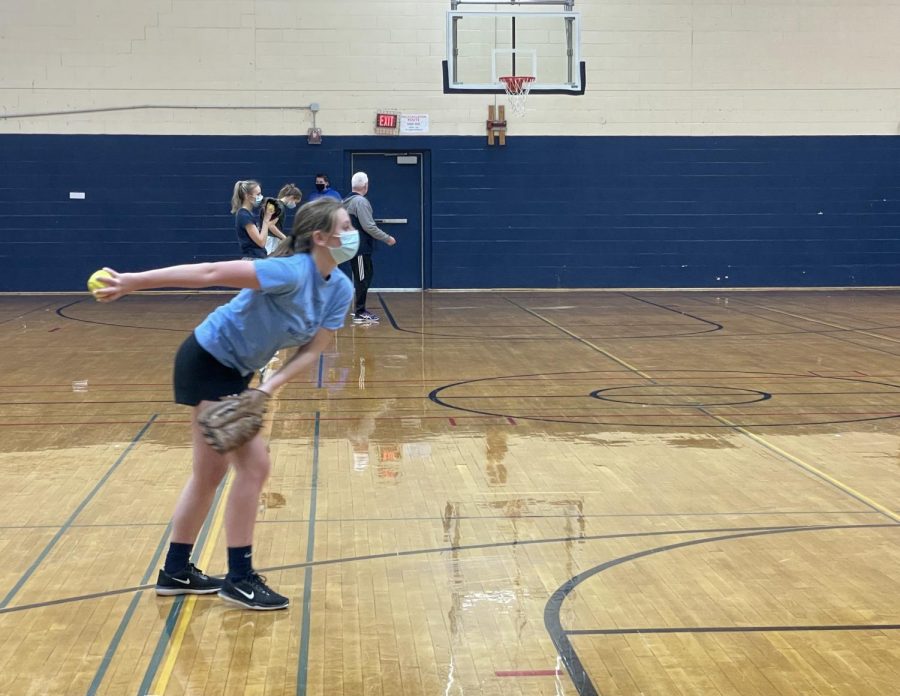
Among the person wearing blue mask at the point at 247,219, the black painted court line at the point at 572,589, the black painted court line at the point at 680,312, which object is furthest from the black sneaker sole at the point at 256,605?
the black painted court line at the point at 680,312

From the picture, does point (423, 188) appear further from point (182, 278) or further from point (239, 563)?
point (182, 278)

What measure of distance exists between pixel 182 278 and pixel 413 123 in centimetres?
1488

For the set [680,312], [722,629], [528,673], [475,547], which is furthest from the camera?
[680,312]

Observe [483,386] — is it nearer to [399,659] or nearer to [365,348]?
[365,348]

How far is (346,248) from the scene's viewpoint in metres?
3.95

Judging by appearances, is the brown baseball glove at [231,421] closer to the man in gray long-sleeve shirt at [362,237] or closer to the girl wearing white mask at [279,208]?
the girl wearing white mask at [279,208]

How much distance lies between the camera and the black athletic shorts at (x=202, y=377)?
3932 mm

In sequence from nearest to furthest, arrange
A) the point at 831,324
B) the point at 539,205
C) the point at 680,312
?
the point at 831,324 → the point at 680,312 → the point at 539,205

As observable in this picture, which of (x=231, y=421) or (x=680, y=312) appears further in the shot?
(x=680, y=312)

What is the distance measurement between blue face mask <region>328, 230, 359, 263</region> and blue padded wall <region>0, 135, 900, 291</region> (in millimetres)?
14444

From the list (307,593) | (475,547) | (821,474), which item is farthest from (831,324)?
(307,593)

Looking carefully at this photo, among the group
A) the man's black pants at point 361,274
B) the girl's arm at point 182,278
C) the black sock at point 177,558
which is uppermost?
the girl's arm at point 182,278

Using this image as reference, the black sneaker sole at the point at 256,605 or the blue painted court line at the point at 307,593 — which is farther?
the black sneaker sole at the point at 256,605

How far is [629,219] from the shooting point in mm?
18703
